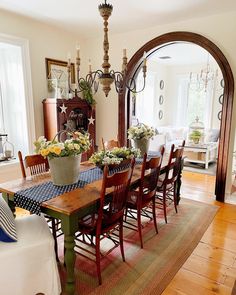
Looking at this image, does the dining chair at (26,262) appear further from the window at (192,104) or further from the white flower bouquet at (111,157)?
the window at (192,104)

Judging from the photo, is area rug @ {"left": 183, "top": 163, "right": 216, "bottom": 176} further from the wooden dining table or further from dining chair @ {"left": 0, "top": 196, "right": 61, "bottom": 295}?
dining chair @ {"left": 0, "top": 196, "right": 61, "bottom": 295}

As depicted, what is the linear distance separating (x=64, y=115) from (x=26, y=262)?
253 centimetres

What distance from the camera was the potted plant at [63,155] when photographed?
6.38ft

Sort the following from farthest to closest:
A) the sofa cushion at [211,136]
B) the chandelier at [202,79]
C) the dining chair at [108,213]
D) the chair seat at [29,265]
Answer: the chandelier at [202,79] → the sofa cushion at [211,136] → the dining chair at [108,213] → the chair seat at [29,265]

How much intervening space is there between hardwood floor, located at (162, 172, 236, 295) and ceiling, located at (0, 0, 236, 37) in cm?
278

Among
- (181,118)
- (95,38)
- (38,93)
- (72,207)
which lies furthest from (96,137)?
(181,118)

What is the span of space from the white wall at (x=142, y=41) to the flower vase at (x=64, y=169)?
2.46 metres

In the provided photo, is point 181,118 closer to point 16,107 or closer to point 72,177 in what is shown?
point 16,107

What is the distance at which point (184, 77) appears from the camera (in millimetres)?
7504

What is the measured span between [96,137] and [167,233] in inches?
101

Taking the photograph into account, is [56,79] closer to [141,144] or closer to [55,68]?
[55,68]

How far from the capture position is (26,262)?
1.64 meters

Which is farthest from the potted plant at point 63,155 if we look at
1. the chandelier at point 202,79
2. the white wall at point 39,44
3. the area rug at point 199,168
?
the chandelier at point 202,79

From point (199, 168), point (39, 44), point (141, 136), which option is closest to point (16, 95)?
point (39, 44)
